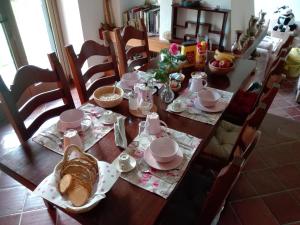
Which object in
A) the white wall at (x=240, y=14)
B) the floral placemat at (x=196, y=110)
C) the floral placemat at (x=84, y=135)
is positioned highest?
the white wall at (x=240, y=14)

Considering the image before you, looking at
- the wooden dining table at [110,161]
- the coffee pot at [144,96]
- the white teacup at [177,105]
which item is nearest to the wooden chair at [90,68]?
the wooden dining table at [110,161]

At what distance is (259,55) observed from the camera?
301 centimetres

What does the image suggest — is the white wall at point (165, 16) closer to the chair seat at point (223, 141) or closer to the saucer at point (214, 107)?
the chair seat at point (223, 141)

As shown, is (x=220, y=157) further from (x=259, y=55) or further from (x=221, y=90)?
(x=259, y=55)

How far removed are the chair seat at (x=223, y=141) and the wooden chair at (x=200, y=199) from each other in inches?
7.7

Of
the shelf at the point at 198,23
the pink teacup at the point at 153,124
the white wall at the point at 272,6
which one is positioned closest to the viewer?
the pink teacup at the point at 153,124

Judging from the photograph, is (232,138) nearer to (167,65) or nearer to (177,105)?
(177,105)

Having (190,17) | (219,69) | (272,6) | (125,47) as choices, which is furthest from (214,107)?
(272,6)

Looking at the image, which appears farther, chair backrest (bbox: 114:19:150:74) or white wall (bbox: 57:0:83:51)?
white wall (bbox: 57:0:83:51)

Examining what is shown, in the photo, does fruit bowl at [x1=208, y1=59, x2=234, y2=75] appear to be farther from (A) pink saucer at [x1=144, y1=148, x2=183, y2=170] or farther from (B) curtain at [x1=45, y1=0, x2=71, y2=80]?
(B) curtain at [x1=45, y1=0, x2=71, y2=80]

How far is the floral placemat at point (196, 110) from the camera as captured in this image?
1.23m

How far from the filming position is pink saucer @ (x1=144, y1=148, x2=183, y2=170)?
0.95 metres

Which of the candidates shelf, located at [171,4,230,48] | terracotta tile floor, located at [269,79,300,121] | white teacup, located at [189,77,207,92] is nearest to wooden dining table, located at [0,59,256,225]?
white teacup, located at [189,77,207,92]

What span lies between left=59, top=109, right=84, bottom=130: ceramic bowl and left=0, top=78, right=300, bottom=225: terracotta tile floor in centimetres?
71
